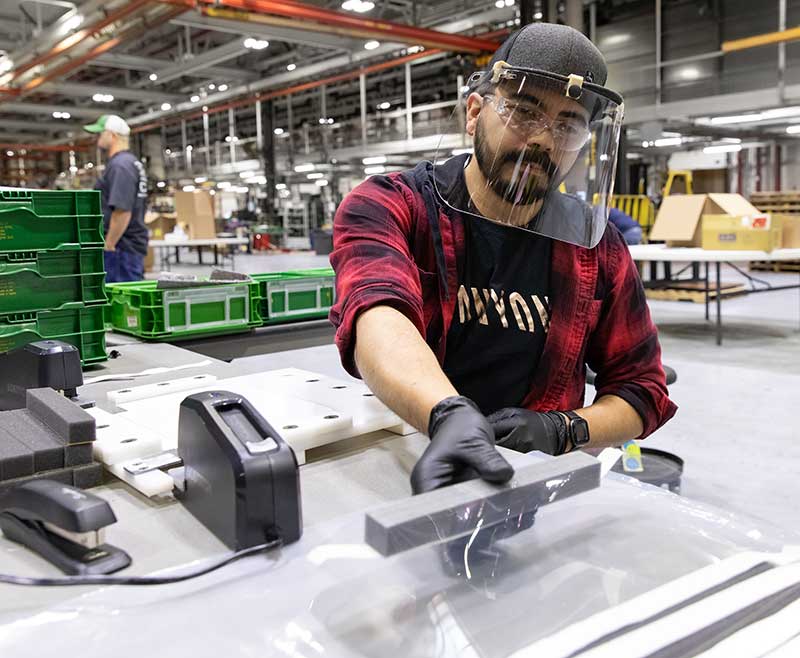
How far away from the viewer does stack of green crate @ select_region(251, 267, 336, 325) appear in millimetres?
2535

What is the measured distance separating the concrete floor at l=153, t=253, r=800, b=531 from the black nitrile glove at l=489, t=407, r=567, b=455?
329 millimetres

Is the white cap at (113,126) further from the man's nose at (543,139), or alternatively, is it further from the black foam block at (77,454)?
the black foam block at (77,454)

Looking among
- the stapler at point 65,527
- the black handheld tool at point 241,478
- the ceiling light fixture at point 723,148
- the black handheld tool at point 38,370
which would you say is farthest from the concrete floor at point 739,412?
the ceiling light fixture at point 723,148

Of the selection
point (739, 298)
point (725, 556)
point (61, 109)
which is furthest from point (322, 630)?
point (61, 109)

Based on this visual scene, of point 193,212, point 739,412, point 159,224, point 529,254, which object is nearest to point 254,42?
point 193,212

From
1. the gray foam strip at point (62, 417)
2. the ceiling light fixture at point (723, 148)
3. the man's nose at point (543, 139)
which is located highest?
the ceiling light fixture at point (723, 148)

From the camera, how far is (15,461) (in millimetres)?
821

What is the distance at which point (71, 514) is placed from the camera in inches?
26.2

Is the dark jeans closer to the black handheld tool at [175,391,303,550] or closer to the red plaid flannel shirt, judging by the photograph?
the red plaid flannel shirt

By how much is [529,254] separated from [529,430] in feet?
1.16

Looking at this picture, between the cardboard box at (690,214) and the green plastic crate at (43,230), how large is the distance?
574cm

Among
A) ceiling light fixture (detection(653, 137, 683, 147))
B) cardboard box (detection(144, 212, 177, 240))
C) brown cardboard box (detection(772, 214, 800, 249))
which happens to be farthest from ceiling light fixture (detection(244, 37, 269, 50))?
brown cardboard box (detection(772, 214, 800, 249))

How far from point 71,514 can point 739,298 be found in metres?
8.61

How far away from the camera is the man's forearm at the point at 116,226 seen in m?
4.16
